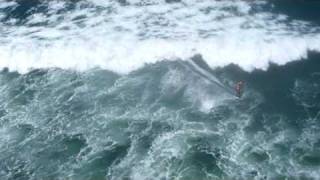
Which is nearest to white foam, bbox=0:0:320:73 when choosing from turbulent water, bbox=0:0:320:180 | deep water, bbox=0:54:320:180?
turbulent water, bbox=0:0:320:180

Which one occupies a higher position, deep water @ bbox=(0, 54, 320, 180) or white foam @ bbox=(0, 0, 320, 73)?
white foam @ bbox=(0, 0, 320, 73)

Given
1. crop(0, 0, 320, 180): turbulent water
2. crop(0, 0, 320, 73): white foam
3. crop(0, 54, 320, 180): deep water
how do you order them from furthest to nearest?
crop(0, 0, 320, 73): white foam, crop(0, 0, 320, 180): turbulent water, crop(0, 54, 320, 180): deep water

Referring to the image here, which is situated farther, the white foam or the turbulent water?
the white foam

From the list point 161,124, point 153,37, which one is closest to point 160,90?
point 161,124

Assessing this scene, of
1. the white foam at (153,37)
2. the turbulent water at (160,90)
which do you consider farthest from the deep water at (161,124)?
the white foam at (153,37)

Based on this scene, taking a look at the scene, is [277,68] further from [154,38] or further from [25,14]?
[25,14]

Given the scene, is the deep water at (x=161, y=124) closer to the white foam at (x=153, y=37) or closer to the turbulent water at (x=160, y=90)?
the turbulent water at (x=160, y=90)

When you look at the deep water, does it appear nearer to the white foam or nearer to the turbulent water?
the turbulent water
